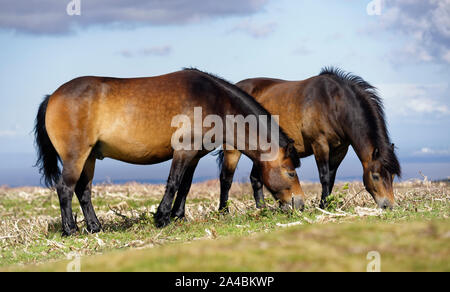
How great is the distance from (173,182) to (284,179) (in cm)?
181

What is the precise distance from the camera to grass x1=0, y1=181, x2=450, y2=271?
3701 mm

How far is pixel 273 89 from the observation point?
11852mm

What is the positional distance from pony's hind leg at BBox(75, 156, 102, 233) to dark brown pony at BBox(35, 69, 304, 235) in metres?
0.18

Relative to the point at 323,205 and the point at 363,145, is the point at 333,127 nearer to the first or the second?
the point at 363,145

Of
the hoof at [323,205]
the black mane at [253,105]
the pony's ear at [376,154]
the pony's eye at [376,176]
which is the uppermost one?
the black mane at [253,105]

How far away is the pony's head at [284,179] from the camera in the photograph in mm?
8734

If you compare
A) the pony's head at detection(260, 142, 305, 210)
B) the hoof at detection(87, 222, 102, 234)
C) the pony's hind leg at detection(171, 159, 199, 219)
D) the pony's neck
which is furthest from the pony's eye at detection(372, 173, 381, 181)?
the hoof at detection(87, 222, 102, 234)

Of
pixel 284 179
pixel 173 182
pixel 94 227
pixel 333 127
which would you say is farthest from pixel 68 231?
pixel 333 127

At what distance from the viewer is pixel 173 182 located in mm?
8805

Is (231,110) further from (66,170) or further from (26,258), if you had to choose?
(26,258)

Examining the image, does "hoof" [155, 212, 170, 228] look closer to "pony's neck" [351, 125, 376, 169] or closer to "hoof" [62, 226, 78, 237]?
"hoof" [62, 226, 78, 237]

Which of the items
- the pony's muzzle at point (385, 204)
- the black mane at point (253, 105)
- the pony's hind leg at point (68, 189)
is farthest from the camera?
the pony's muzzle at point (385, 204)

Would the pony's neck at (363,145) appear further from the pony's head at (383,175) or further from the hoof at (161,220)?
the hoof at (161,220)

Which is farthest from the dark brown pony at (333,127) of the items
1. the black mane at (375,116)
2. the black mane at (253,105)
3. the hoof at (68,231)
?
the hoof at (68,231)
